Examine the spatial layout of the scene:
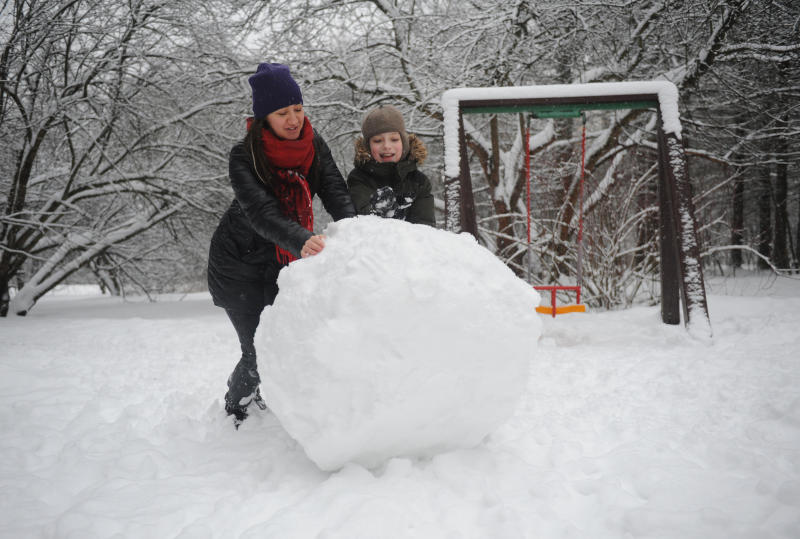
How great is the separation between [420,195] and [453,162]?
53.8 inches

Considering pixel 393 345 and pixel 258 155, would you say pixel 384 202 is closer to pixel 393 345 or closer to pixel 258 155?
pixel 258 155

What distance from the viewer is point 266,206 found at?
186cm

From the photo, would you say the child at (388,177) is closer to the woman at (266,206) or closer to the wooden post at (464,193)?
the woman at (266,206)

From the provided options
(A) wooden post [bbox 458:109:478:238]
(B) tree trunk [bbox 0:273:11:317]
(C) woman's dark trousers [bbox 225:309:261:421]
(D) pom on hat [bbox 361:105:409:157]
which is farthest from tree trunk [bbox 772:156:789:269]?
(B) tree trunk [bbox 0:273:11:317]

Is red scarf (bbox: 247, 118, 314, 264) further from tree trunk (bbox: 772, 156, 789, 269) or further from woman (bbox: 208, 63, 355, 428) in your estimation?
tree trunk (bbox: 772, 156, 789, 269)

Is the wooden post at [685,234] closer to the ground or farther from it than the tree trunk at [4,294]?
farther from it

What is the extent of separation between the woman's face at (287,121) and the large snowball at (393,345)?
1.93 ft

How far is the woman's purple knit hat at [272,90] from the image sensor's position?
193 centimetres

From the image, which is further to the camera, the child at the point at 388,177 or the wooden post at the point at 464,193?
the wooden post at the point at 464,193

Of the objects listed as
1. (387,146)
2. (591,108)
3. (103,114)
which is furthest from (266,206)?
(103,114)

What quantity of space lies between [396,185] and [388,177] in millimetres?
64

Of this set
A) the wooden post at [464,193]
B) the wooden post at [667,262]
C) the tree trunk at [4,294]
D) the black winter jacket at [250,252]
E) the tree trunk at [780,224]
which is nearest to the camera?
the black winter jacket at [250,252]

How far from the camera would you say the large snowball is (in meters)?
1.48

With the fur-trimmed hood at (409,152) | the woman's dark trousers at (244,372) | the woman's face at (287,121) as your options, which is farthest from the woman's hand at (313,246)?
the fur-trimmed hood at (409,152)
